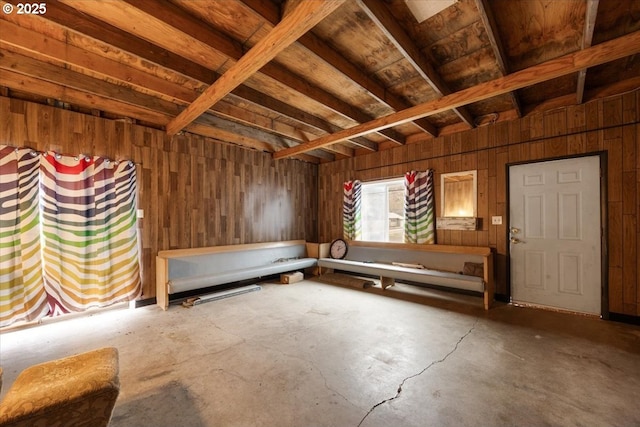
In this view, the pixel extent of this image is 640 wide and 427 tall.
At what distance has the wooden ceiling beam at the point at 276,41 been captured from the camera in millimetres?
1661

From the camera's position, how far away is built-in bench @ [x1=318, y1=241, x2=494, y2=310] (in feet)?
11.4

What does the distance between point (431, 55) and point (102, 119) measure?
409 cm

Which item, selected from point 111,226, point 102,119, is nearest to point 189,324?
point 111,226

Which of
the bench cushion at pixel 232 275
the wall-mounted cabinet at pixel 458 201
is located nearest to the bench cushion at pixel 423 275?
the bench cushion at pixel 232 275

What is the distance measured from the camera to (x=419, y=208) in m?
4.50

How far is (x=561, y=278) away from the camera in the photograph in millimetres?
3301

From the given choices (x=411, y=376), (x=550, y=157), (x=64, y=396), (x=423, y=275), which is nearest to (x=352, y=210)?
(x=423, y=275)

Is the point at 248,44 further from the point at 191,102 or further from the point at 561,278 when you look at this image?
the point at 561,278

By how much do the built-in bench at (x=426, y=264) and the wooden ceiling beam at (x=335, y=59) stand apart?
93.5 inches

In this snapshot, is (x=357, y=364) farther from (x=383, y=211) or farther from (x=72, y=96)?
(x=72, y=96)

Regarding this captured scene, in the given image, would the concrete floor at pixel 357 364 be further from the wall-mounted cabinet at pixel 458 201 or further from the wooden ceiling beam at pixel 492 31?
the wooden ceiling beam at pixel 492 31

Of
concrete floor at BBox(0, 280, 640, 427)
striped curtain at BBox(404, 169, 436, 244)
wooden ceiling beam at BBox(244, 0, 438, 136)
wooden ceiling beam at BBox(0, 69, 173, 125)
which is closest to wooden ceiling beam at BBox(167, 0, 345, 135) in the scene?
wooden ceiling beam at BBox(244, 0, 438, 136)

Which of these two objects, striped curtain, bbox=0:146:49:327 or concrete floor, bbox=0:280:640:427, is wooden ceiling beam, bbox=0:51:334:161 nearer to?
striped curtain, bbox=0:146:49:327

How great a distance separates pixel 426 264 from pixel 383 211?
1.49 m
